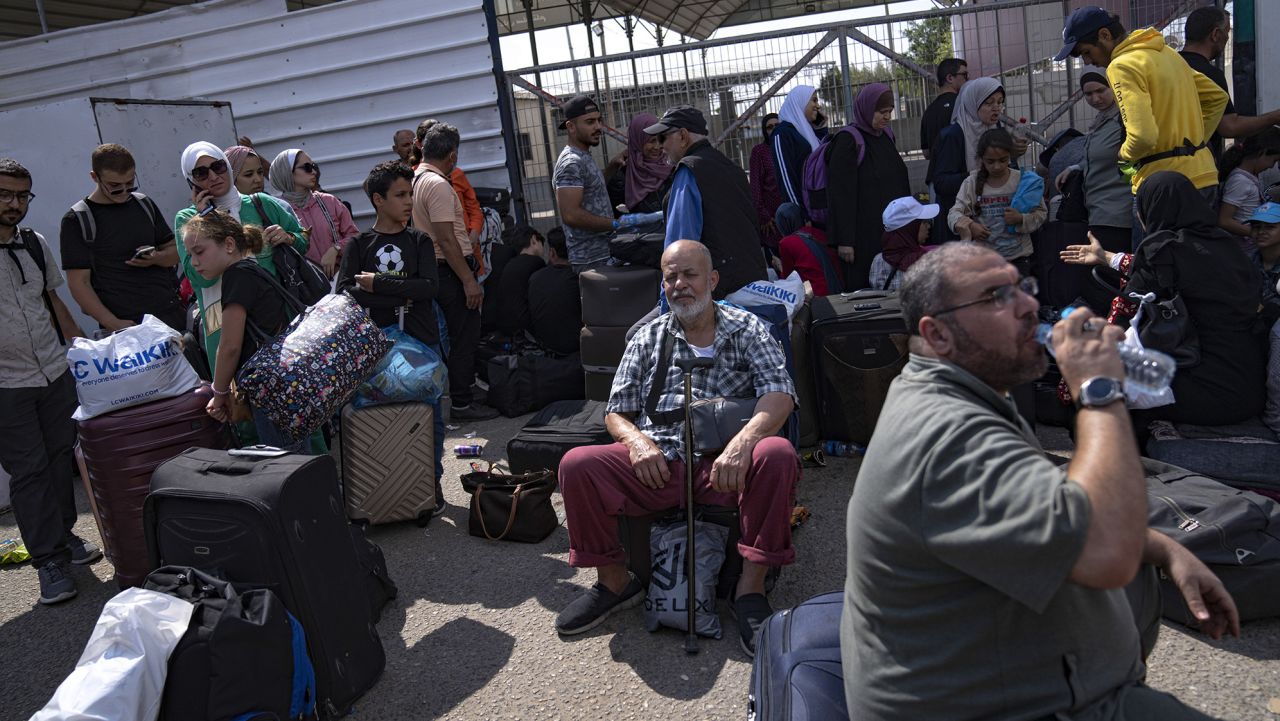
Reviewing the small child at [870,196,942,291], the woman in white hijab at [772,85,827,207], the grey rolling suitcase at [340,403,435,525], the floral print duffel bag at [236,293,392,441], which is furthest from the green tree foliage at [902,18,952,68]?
the floral print duffel bag at [236,293,392,441]

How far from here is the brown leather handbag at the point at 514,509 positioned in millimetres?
4555

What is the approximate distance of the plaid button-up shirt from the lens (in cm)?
382

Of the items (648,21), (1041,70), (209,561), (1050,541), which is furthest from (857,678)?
(648,21)

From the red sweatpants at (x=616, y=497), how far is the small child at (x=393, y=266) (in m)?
1.60

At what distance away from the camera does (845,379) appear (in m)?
5.22

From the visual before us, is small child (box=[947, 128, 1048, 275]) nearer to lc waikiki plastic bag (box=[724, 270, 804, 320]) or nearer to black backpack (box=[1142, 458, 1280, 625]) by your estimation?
lc waikiki plastic bag (box=[724, 270, 804, 320])

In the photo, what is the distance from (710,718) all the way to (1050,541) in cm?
172

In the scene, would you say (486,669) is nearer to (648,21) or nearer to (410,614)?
(410,614)

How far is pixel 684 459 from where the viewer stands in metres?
3.72

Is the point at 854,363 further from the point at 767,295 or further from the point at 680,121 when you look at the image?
the point at 680,121

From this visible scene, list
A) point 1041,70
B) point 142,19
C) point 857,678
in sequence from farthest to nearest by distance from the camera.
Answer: point 142,19
point 1041,70
point 857,678

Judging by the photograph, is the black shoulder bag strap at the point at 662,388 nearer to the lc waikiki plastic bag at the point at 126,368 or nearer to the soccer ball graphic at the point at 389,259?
the soccer ball graphic at the point at 389,259

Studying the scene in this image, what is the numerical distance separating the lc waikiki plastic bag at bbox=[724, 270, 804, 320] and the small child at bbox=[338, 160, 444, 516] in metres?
1.80

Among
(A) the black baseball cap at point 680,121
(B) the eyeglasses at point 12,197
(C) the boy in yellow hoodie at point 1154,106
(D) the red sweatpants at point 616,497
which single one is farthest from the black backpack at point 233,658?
(C) the boy in yellow hoodie at point 1154,106
